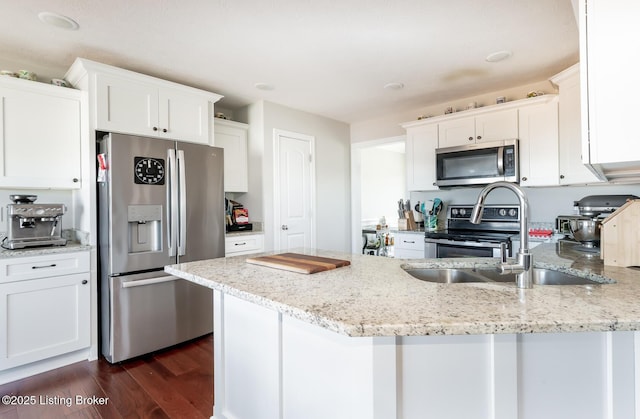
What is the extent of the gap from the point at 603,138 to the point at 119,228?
→ 2701mm

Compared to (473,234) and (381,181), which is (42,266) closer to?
(473,234)

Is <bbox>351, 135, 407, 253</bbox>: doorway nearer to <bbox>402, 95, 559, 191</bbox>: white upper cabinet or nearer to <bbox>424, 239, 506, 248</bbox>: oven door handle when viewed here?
<bbox>402, 95, 559, 191</bbox>: white upper cabinet

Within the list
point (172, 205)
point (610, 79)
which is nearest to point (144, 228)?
point (172, 205)

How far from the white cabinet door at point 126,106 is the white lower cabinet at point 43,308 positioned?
993 millimetres

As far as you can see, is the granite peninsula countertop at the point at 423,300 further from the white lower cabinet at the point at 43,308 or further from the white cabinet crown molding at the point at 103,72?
the white cabinet crown molding at the point at 103,72

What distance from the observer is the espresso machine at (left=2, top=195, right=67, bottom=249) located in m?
2.24

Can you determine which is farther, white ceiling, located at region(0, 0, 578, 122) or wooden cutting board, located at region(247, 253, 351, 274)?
white ceiling, located at region(0, 0, 578, 122)

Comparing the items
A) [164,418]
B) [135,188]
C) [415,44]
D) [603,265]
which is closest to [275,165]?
[135,188]

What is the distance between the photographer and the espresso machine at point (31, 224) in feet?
7.34

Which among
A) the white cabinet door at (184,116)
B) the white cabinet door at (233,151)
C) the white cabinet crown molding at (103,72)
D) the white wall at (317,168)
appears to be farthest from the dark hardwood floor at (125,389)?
the white cabinet crown molding at (103,72)

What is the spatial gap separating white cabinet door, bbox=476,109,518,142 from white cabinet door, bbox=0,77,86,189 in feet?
11.4

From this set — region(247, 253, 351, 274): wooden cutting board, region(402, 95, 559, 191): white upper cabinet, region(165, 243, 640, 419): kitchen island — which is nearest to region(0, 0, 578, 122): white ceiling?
region(402, 95, 559, 191): white upper cabinet

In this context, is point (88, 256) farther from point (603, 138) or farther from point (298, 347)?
point (603, 138)

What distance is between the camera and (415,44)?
2357 millimetres
